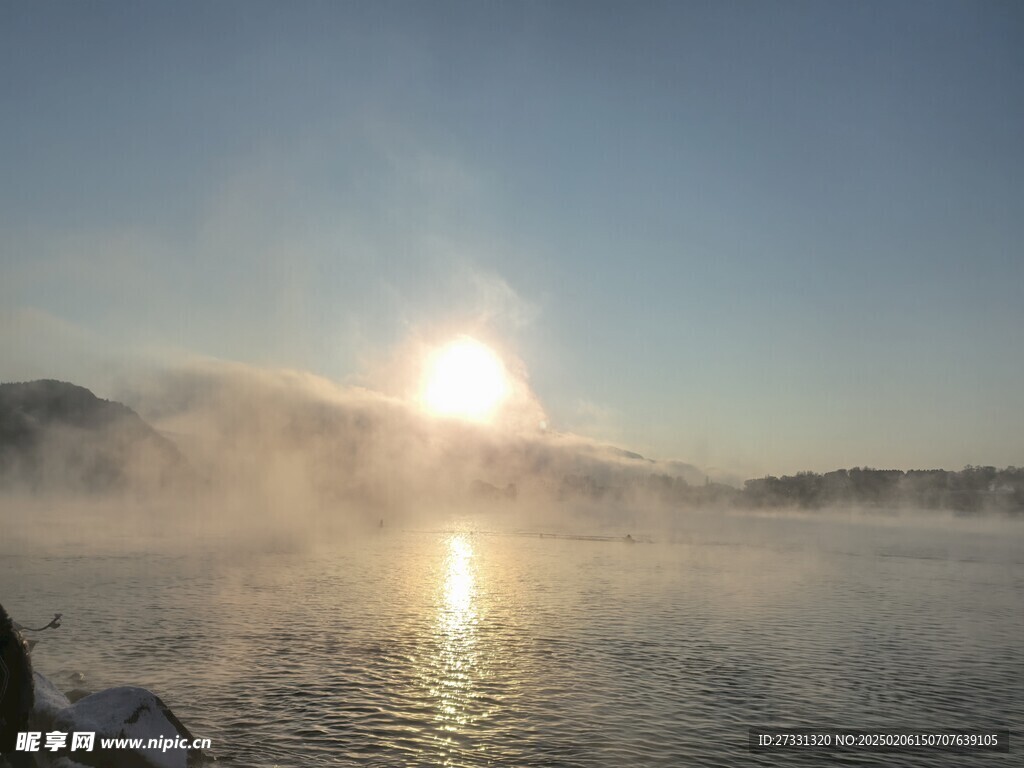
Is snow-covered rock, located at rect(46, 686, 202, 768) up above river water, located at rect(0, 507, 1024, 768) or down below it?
above

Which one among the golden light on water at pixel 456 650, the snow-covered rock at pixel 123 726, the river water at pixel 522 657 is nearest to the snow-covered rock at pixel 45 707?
the snow-covered rock at pixel 123 726

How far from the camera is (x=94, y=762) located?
2369cm

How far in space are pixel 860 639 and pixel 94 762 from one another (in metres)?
56.3

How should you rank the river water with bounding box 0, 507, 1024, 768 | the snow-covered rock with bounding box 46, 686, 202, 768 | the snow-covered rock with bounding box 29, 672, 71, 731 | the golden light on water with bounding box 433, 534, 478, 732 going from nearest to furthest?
the snow-covered rock with bounding box 46, 686, 202, 768
the snow-covered rock with bounding box 29, 672, 71, 731
the river water with bounding box 0, 507, 1024, 768
the golden light on water with bounding box 433, 534, 478, 732

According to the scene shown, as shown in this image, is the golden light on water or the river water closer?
the river water

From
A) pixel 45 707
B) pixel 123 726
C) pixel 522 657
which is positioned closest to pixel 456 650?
pixel 522 657

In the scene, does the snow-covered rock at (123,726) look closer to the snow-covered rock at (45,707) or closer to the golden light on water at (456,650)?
the snow-covered rock at (45,707)

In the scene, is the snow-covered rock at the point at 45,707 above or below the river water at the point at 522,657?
above

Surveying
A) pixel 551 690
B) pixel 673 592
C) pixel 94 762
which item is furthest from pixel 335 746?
pixel 673 592

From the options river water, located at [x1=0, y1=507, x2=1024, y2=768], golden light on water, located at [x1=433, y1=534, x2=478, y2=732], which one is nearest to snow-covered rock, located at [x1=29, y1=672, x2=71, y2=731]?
river water, located at [x1=0, y1=507, x2=1024, y2=768]

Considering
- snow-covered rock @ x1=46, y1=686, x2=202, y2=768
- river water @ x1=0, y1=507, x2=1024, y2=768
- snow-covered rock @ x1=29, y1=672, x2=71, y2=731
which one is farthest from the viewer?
river water @ x1=0, y1=507, x2=1024, y2=768

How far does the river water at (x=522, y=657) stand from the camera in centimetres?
3341

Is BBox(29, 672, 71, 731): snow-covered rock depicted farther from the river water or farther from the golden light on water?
the golden light on water

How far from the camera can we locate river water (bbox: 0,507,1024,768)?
33406 millimetres
